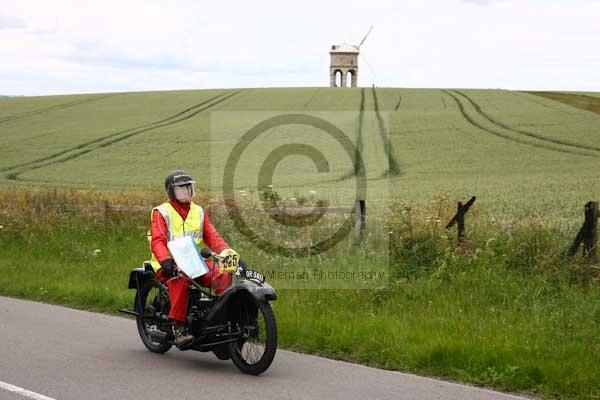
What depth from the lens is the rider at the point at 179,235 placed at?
757cm

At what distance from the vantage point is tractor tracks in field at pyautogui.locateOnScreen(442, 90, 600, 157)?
105 feet

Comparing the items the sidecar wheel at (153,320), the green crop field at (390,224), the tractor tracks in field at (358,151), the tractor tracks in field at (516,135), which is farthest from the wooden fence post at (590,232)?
the tractor tracks in field at (516,135)

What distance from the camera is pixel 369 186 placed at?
2555 cm

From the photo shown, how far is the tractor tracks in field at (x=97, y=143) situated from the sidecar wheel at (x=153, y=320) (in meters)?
25.6

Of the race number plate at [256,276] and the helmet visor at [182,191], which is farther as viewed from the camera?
the helmet visor at [182,191]

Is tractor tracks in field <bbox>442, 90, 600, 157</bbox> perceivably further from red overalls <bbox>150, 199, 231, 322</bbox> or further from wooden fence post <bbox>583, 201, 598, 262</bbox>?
red overalls <bbox>150, 199, 231, 322</bbox>

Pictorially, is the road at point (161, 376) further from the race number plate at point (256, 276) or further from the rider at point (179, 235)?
the race number plate at point (256, 276)

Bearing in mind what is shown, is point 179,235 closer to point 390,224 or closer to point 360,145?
point 390,224

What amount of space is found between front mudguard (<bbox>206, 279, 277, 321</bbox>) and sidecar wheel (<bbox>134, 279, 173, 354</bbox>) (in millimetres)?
866

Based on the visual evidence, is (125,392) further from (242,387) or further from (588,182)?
(588,182)

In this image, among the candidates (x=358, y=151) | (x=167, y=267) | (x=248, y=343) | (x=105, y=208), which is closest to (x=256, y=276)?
(x=248, y=343)

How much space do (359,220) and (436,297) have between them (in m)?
3.85

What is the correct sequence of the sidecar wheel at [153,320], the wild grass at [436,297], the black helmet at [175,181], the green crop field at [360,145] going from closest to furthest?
the wild grass at [436,297]
the black helmet at [175,181]
the sidecar wheel at [153,320]
the green crop field at [360,145]

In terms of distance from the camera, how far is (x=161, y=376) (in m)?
7.12
